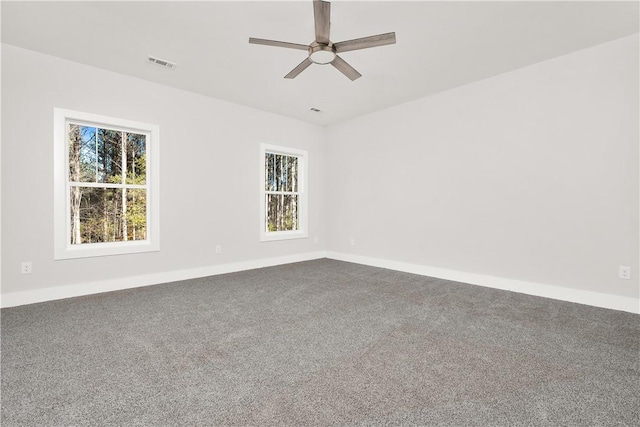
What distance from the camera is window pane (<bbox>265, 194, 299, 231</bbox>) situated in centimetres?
546

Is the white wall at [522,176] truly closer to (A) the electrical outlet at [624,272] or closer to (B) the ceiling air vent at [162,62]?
(A) the electrical outlet at [624,272]

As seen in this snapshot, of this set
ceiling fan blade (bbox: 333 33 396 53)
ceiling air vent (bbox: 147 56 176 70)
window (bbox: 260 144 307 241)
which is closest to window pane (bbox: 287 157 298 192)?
window (bbox: 260 144 307 241)

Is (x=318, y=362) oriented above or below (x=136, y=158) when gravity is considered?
below

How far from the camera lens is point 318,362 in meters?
1.89

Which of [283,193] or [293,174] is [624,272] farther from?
[293,174]

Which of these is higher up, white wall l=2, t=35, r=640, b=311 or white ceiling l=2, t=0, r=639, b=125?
white ceiling l=2, t=0, r=639, b=125

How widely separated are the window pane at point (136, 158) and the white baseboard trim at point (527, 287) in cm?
372

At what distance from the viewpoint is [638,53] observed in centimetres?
283

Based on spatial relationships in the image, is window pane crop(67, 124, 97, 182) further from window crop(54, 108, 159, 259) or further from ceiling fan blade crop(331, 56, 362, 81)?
ceiling fan blade crop(331, 56, 362, 81)

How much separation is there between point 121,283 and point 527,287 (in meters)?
4.81

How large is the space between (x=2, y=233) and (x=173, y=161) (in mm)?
1844

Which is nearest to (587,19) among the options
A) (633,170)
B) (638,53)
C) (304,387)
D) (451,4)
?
(638,53)

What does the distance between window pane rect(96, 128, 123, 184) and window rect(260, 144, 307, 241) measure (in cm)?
202

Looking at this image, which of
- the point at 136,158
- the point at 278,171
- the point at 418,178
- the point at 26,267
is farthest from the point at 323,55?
the point at 26,267
